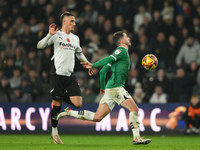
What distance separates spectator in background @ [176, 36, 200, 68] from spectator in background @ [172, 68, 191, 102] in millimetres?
653

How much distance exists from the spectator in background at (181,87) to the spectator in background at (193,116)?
88 cm

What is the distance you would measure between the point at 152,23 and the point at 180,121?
3.84 m

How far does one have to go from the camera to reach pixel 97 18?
16688 mm

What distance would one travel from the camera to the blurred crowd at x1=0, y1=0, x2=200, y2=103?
14180 millimetres

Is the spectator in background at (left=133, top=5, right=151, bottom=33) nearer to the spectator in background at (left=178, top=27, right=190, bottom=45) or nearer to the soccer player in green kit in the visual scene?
the spectator in background at (left=178, top=27, right=190, bottom=45)

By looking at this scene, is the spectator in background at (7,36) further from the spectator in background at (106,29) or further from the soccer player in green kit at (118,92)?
the soccer player in green kit at (118,92)

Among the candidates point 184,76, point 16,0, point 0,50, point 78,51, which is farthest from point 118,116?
point 16,0

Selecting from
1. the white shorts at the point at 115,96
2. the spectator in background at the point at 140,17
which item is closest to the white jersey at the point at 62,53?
the white shorts at the point at 115,96

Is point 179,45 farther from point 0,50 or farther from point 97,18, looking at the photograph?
point 0,50

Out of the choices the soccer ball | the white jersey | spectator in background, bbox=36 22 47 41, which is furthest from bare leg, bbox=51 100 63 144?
spectator in background, bbox=36 22 47 41

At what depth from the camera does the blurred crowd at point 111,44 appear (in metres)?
14.2

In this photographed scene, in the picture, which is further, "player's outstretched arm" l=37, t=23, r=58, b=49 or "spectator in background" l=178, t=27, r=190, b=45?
"spectator in background" l=178, t=27, r=190, b=45

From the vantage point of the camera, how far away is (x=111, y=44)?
15250 millimetres

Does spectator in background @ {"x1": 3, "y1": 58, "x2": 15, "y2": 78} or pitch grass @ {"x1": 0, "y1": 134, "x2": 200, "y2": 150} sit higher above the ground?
spectator in background @ {"x1": 3, "y1": 58, "x2": 15, "y2": 78}
